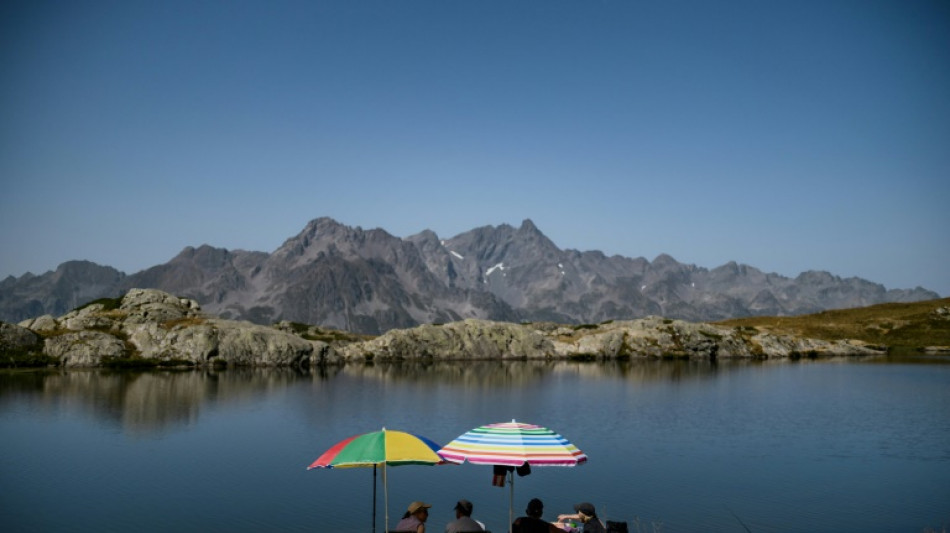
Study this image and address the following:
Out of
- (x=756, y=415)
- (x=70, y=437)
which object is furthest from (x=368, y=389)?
(x=756, y=415)

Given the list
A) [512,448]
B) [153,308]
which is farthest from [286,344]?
[512,448]

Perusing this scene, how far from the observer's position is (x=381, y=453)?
74.6ft

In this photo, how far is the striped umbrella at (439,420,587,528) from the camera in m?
22.3

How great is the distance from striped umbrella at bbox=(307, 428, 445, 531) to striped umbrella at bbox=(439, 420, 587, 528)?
743 mm

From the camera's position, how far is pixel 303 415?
70.6m

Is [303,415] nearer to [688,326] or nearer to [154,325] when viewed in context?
[154,325]

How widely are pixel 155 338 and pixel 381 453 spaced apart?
133 metres

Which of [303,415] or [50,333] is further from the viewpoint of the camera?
[50,333]

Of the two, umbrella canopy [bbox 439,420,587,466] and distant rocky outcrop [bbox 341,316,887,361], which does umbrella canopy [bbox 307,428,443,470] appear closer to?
umbrella canopy [bbox 439,420,587,466]

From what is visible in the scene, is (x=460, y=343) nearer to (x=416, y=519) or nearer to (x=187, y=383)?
(x=187, y=383)

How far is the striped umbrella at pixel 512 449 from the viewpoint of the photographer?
22.3 metres

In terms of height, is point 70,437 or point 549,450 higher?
point 549,450

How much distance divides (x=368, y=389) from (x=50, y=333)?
7897 cm

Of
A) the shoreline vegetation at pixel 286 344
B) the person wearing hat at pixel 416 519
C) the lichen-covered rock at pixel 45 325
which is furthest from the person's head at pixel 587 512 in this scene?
the lichen-covered rock at pixel 45 325
